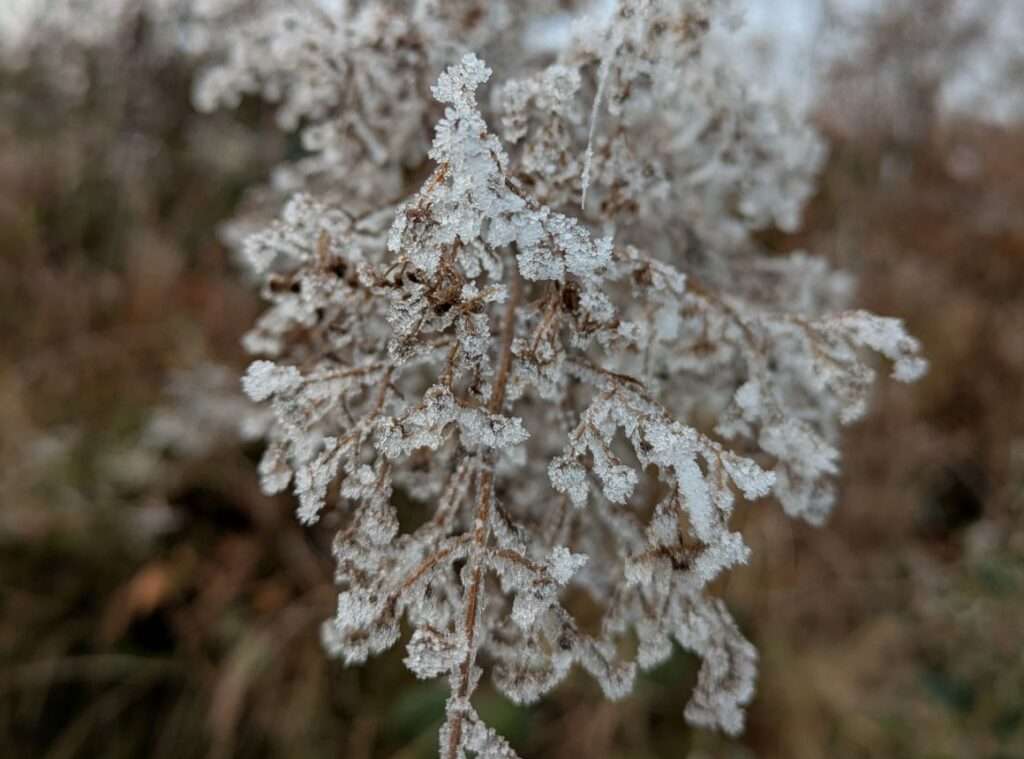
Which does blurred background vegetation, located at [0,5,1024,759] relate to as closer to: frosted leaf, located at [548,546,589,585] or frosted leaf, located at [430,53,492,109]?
frosted leaf, located at [548,546,589,585]

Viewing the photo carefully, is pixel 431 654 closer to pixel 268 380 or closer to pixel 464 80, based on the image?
pixel 268 380

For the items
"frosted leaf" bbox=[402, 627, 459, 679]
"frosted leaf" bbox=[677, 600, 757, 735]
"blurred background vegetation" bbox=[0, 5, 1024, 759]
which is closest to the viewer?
"frosted leaf" bbox=[402, 627, 459, 679]

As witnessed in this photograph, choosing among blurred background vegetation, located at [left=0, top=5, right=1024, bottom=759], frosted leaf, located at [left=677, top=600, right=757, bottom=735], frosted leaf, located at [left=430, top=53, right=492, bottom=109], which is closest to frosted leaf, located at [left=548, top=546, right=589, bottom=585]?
frosted leaf, located at [left=677, top=600, right=757, bottom=735]

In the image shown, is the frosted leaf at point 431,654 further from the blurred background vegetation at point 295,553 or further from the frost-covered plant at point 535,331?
the blurred background vegetation at point 295,553

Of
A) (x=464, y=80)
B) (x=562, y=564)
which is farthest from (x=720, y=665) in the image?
(x=464, y=80)

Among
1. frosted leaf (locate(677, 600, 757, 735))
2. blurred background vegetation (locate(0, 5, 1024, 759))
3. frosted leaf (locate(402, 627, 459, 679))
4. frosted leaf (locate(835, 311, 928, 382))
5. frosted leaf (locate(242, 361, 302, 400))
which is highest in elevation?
frosted leaf (locate(835, 311, 928, 382))

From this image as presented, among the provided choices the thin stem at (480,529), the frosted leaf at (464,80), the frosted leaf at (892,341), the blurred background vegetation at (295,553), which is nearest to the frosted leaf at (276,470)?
the thin stem at (480,529)
